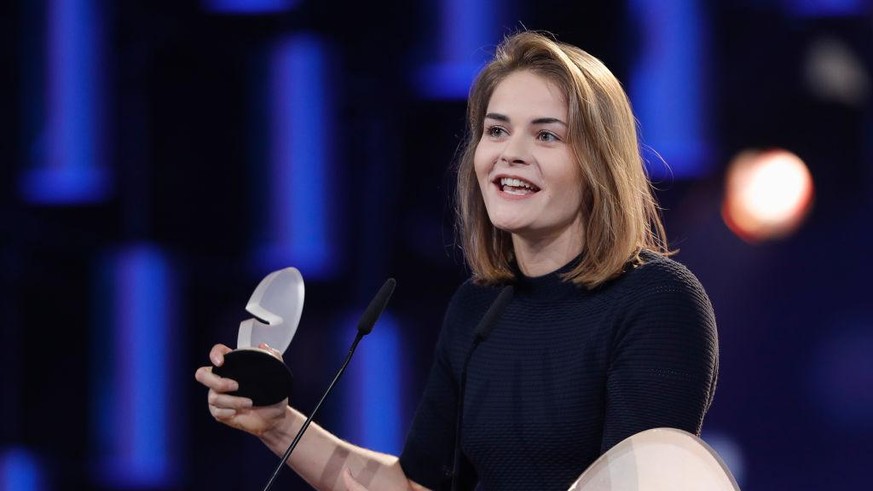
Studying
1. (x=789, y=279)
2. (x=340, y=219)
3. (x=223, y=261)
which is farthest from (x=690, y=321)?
(x=223, y=261)

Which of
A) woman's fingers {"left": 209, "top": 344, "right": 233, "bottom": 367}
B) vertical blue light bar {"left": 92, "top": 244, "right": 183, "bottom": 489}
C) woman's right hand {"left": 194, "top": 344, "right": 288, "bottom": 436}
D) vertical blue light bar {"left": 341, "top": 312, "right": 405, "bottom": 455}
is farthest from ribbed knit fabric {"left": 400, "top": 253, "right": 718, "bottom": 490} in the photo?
vertical blue light bar {"left": 92, "top": 244, "right": 183, "bottom": 489}

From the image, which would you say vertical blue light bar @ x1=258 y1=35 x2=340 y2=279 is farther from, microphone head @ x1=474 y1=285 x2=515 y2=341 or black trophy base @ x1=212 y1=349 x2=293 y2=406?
microphone head @ x1=474 y1=285 x2=515 y2=341

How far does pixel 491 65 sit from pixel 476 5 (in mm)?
801

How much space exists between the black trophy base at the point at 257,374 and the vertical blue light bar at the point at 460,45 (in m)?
1.08

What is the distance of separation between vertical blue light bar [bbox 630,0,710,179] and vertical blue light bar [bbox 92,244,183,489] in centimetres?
103

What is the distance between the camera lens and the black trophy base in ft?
4.40

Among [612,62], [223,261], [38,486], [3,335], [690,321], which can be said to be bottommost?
[38,486]

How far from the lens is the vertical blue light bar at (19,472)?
95.7 inches

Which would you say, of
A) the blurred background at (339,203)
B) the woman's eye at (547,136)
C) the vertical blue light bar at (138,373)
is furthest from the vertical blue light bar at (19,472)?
the woman's eye at (547,136)

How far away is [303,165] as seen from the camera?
2383mm

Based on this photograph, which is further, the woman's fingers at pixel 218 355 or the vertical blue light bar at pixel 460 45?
the vertical blue light bar at pixel 460 45

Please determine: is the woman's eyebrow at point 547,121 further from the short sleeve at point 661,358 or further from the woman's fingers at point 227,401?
the woman's fingers at point 227,401

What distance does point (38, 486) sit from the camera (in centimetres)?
243

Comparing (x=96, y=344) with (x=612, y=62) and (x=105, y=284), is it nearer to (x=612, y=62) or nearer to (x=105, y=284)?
(x=105, y=284)
